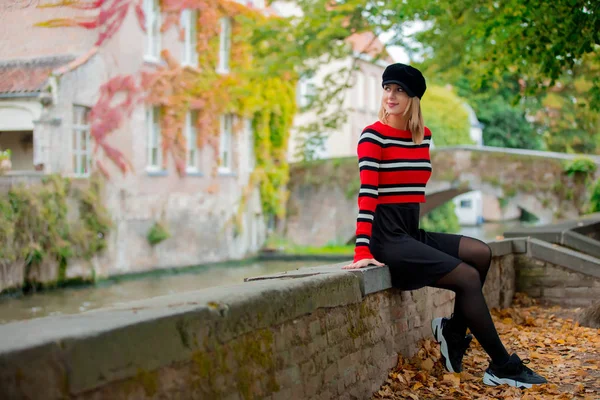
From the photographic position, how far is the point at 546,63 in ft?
30.1

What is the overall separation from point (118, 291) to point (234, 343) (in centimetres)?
1807

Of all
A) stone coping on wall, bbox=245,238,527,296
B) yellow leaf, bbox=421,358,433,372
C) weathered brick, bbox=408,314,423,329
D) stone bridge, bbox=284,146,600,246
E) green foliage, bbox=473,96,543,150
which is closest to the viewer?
stone coping on wall, bbox=245,238,527,296

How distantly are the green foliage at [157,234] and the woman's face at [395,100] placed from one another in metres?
19.9

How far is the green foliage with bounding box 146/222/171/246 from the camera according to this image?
24.7m

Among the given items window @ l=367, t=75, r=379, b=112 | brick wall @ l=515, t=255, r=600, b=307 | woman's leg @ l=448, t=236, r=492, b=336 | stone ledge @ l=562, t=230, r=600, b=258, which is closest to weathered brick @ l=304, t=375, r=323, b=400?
woman's leg @ l=448, t=236, r=492, b=336

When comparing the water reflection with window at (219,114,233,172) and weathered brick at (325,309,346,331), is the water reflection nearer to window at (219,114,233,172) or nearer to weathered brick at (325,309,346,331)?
window at (219,114,233,172)

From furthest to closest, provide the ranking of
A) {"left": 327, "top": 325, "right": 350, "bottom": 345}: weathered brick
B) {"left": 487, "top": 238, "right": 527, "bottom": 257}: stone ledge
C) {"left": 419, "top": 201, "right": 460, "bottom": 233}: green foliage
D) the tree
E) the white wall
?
the white wall, {"left": 419, "top": 201, "right": 460, "bottom": 233}: green foliage, the tree, {"left": 487, "top": 238, "right": 527, "bottom": 257}: stone ledge, {"left": 327, "top": 325, "right": 350, "bottom": 345}: weathered brick

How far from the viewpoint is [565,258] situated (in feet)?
29.1

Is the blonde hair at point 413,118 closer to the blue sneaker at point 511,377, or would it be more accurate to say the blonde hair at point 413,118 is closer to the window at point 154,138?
the blue sneaker at point 511,377

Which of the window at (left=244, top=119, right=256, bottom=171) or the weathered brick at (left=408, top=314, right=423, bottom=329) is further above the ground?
the window at (left=244, top=119, right=256, bottom=171)

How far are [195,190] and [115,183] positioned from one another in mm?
4075

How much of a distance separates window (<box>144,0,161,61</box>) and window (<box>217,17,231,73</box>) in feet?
9.23

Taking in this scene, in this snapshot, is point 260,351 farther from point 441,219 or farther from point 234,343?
point 441,219

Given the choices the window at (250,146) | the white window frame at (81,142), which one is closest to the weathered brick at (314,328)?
the white window frame at (81,142)
